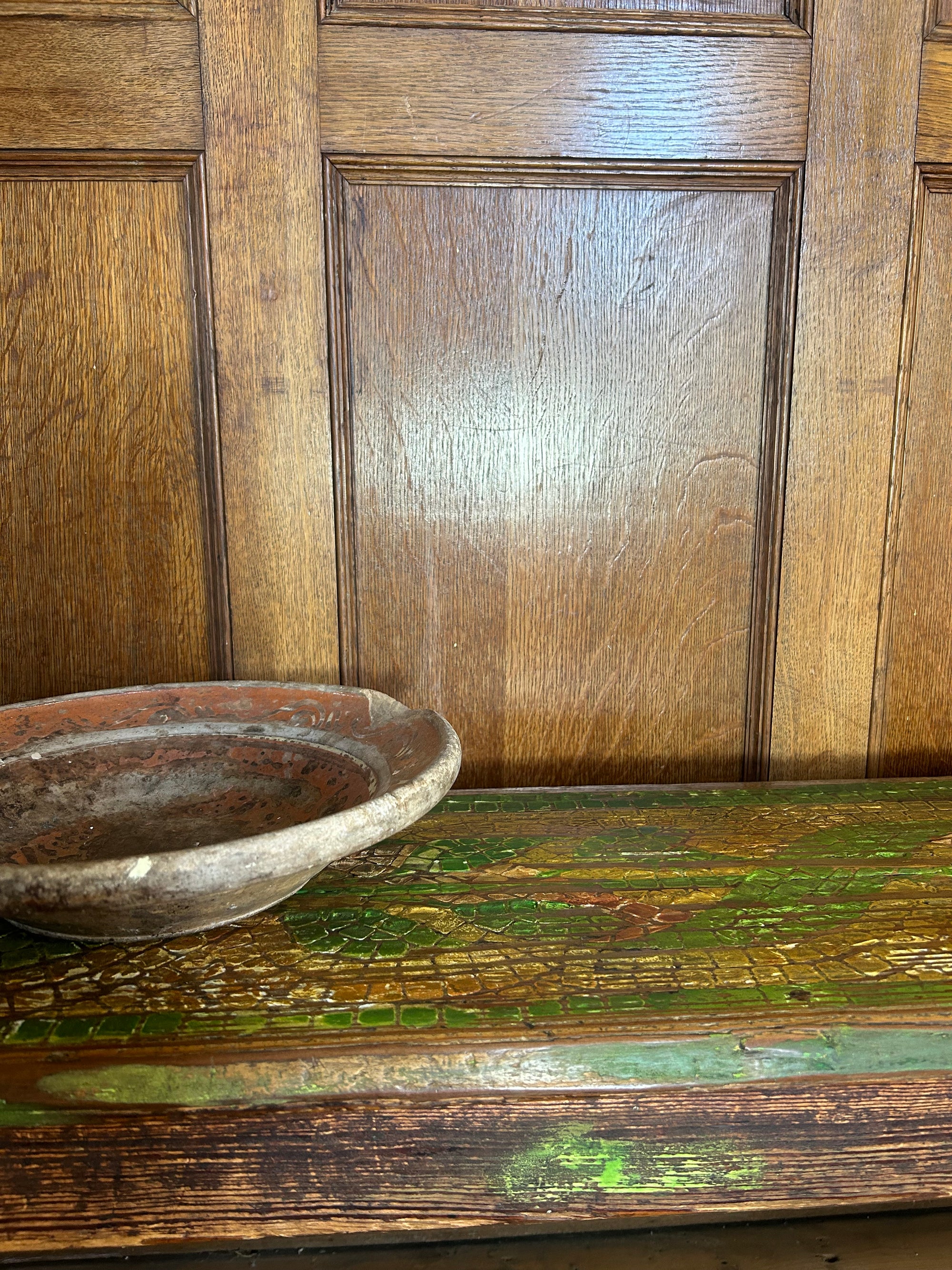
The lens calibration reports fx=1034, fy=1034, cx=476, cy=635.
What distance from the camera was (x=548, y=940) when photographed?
78 centimetres

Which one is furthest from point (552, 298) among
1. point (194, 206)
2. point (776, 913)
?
point (776, 913)

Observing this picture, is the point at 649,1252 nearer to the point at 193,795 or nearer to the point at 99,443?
the point at 193,795

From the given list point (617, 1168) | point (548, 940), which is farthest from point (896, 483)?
point (617, 1168)

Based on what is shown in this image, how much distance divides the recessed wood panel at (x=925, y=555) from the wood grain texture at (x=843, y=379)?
33mm

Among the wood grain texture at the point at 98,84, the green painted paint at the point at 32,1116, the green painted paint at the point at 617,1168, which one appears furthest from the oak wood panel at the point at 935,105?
the green painted paint at the point at 32,1116

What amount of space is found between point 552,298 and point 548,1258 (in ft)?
2.87

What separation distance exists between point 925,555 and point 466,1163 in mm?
849

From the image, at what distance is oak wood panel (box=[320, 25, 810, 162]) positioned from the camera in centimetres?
101

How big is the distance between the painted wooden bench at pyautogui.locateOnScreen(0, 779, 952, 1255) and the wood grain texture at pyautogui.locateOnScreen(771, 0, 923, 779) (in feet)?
1.40

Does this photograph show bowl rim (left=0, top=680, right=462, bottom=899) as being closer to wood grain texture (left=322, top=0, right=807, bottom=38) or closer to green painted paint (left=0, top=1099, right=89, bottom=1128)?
green painted paint (left=0, top=1099, right=89, bottom=1128)

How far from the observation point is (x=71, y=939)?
2.53ft

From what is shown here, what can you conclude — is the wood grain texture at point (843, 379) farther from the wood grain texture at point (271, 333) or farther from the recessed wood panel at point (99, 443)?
the recessed wood panel at point (99, 443)

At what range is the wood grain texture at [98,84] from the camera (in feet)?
3.22

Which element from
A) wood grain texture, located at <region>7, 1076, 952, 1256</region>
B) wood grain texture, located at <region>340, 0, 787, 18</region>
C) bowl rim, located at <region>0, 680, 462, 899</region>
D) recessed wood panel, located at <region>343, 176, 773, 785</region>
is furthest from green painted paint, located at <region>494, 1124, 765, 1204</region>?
wood grain texture, located at <region>340, 0, 787, 18</region>
